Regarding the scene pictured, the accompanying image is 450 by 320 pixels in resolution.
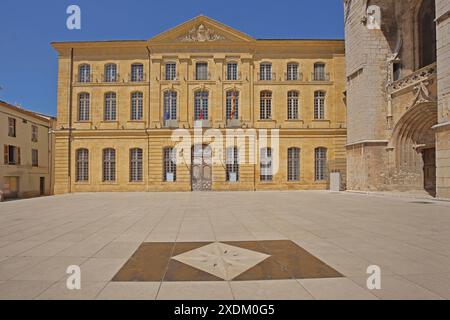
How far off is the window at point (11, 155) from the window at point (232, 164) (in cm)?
1888

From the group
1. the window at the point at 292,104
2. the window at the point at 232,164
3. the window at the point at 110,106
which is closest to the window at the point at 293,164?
the window at the point at 292,104

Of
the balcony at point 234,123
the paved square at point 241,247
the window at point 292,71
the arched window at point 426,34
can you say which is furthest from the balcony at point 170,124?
the paved square at point 241,247

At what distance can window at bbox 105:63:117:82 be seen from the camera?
30500 mm

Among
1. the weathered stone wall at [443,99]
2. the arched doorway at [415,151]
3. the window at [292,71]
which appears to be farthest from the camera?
the window at [292,71]

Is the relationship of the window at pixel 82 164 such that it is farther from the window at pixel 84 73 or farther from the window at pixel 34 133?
the window at pixel 84 73

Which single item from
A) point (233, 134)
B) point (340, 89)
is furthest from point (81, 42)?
point (340, 89)

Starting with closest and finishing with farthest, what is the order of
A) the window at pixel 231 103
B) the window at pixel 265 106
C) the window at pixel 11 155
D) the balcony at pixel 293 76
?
the window at pixel 11 155
the window at pixel 231 103
the window at pixel 265 106
the balcony at pixel 293 76

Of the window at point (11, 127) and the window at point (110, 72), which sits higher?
the window at point (110, 72)

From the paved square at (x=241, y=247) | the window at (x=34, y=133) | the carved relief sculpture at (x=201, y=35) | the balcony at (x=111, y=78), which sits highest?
the carved relief sculpture at (x=201, y=35)

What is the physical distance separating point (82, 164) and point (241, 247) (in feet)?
90.0

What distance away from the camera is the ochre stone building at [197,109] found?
29484 mm

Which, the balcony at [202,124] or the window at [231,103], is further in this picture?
the window at [231,103]

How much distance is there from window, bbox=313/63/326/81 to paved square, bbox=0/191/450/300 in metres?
22.2

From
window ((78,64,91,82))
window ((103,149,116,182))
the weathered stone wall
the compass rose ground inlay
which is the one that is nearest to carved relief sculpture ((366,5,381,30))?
the weathered stone wall
